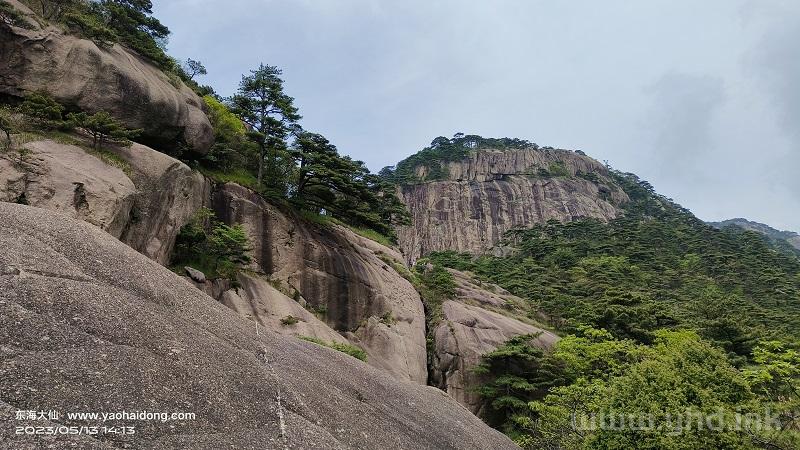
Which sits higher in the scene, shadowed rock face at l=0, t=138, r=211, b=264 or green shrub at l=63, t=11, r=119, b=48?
green shrub at l=63, t=11, r=119, b=48

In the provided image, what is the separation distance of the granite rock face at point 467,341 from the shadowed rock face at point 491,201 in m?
61.1

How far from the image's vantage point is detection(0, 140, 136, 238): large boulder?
1534cm

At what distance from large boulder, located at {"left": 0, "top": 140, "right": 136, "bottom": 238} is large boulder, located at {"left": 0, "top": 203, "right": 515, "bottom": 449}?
4949 mm

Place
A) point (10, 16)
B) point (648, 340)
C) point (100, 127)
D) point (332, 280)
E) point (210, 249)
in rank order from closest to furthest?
point (100, 127) → point (10, 16) → point (210, 249) → point (332, 280) → point (648, 340)

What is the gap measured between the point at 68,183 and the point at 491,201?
315 ft

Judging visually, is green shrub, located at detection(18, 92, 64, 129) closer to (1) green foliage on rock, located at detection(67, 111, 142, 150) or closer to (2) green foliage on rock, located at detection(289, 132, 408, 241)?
(1) green foliage on rock, located at detection(67, 111, 142, 150)

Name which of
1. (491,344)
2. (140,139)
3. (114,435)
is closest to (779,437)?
(114,435)

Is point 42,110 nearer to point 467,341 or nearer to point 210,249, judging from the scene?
point 210,249

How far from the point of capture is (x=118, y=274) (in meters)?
10.3

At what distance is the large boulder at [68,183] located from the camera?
1534cm

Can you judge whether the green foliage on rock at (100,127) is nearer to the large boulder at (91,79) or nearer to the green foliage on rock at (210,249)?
the large boulder at (91,79)

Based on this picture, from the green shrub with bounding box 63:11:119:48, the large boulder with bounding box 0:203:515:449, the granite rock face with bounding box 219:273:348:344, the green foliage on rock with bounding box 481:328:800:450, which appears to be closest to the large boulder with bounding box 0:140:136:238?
the large boulder with bounding box 0:203:515:449

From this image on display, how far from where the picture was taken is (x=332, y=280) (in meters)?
28.3

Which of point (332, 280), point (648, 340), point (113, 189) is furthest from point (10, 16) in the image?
point (648, 340)
